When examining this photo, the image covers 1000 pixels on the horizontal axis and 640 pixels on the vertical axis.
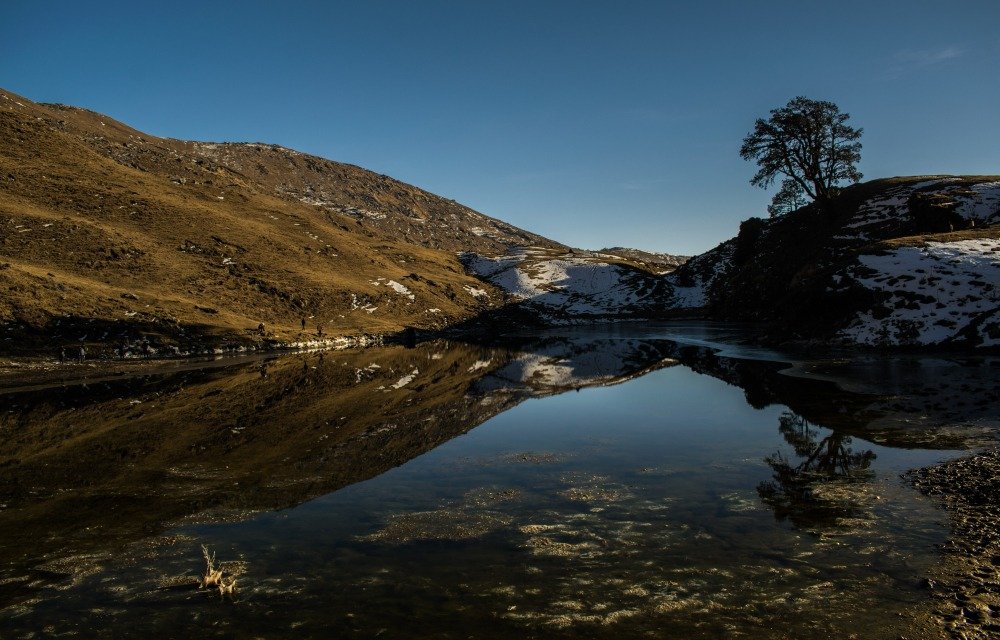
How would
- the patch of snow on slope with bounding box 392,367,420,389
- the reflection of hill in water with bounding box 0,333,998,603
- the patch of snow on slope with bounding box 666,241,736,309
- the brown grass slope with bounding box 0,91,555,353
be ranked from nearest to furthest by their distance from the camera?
the reflection of hill in water with bounding box 0,333,998,603
the patch of snow on slope with bounding box 392,367,420,389
the brown grass slope with bounding box 0,91,555,353
the patch of snow on slope with bounding box 666,241,736,309

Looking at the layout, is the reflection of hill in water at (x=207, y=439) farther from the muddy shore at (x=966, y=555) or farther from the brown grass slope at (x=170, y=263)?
the brown grass slope at (x=170, y=263)

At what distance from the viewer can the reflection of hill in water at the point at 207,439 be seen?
45.8 feet

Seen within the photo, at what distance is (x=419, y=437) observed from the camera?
72.0 ft

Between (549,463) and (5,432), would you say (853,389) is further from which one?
(5,432)

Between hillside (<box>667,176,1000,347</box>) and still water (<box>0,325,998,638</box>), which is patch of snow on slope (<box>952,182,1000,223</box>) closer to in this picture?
hillside (<box>667,176,1000,347</box>)

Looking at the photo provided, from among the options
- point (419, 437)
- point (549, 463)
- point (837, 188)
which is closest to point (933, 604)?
point (549, 463)

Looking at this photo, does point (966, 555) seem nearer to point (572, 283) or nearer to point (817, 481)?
point (817, 481)

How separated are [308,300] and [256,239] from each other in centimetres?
2272

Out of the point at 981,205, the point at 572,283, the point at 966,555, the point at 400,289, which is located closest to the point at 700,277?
the point at 572,283

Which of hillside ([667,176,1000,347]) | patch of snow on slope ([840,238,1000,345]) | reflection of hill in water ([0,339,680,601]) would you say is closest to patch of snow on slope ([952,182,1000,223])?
hillside ([667,176,1000,347])

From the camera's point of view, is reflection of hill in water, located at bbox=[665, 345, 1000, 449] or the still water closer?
the still water

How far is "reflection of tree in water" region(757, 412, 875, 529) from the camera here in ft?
39.7

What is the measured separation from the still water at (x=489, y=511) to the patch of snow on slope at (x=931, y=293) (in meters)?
6.10

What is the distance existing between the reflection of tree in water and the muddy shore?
1529 mm
